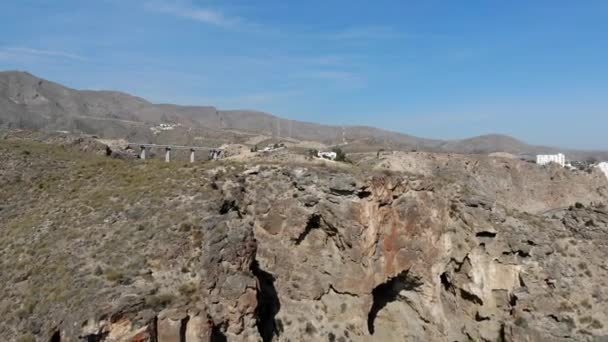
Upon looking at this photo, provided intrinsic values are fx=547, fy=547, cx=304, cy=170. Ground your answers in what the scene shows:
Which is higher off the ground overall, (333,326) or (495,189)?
(495,189)

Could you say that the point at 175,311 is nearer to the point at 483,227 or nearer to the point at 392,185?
the point at 392,185

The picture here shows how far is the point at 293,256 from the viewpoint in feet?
104

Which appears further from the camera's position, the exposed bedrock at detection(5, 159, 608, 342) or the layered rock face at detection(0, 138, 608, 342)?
the exposed bedrock at detection(5, 159, 608, 342)

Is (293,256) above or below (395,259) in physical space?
above

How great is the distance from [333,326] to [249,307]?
894cm

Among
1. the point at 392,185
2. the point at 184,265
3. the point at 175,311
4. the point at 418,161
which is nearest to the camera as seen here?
the point at 175,311

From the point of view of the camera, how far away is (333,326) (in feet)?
101

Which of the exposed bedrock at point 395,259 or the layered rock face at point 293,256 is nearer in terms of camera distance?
the layered rock face at point 293,256

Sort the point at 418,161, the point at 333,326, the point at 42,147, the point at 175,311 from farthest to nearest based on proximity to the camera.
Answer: the point at 418,161 < the point at 42,147 < the point at 333,326 < the point at 175,311

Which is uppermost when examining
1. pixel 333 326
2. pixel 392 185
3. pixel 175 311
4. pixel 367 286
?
pixel 392 185

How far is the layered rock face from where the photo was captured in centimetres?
2167

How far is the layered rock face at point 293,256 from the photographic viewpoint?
2167 cm

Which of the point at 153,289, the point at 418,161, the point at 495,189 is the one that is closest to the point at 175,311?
the point at 153,289

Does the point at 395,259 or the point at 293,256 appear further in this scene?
the point at 395,259
